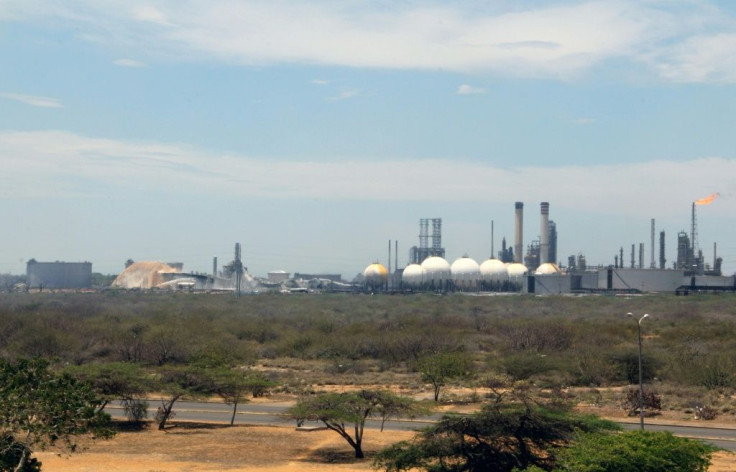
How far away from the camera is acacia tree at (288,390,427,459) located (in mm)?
31625

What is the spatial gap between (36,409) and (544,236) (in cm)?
13262

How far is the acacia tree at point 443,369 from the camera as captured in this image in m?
48.3

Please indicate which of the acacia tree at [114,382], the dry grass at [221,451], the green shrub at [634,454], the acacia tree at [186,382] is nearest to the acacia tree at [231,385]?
the acacia tree at [186,382]

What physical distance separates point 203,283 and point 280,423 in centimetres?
14983

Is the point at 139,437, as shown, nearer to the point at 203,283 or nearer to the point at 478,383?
the point at 478,383

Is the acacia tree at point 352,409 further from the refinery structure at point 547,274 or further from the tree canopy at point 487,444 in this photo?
the refinery structure at point 547,274

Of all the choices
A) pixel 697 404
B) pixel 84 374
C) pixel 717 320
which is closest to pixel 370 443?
pixel 84 374

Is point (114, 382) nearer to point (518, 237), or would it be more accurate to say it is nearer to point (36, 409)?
point (36, 409)

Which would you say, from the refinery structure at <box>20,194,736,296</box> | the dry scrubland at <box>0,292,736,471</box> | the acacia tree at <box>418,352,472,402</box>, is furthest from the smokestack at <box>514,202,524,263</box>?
the acacia tree at <box>418,352,472,402</box>

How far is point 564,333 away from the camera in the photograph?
223ft

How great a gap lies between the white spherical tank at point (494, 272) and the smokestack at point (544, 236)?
625 centimetres

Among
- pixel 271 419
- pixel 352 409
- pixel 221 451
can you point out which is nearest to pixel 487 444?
pixel 352 409

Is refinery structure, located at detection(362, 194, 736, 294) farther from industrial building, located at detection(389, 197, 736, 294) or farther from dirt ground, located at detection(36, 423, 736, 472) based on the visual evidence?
dirt ground, located at detection(36, 423, 736, 472)

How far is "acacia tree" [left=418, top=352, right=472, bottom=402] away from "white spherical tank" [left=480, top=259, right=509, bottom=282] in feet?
311
